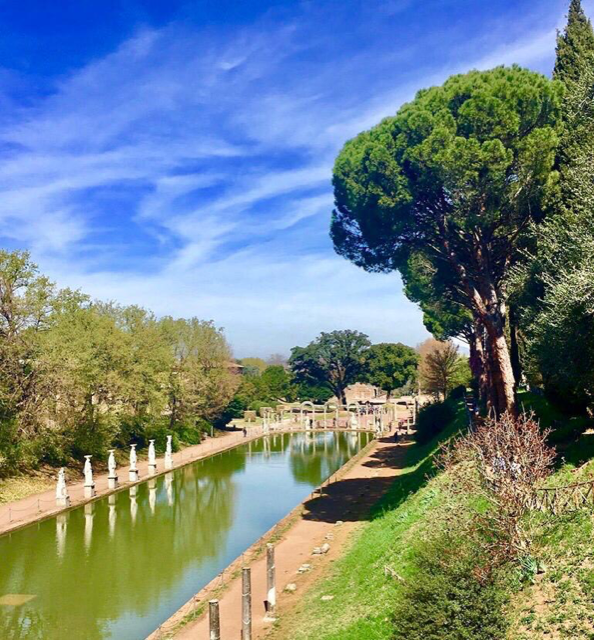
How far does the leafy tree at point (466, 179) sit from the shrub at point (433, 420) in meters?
16.3

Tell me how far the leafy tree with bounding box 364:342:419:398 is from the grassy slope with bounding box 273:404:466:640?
54.2 m

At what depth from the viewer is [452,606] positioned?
26.1 ft

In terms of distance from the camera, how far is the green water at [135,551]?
14250 millimetres

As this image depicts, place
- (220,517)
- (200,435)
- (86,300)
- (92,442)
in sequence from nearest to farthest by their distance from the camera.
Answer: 1. (220,517)
2. (92,442)
3. (86,300)
4. (200,435)

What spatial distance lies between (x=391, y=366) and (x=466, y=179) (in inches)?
2184

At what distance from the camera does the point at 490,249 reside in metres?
21.7

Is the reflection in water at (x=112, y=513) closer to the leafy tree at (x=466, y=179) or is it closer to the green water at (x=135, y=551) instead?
the green water at (x=135, y=551)

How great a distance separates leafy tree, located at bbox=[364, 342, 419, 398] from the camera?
72.3 metres

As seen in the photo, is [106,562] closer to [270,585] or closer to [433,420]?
[270,585]

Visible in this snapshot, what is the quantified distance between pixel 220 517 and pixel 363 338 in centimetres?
5301

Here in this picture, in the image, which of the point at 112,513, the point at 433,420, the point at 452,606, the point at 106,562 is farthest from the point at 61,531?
the point at 433,420

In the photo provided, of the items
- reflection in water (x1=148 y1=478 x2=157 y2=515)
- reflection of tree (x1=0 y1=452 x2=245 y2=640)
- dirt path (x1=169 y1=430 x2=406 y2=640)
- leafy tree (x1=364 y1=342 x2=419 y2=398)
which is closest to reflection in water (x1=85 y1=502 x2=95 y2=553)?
reflection of tree (x1=0 y1=452 x2=245 y2=640)

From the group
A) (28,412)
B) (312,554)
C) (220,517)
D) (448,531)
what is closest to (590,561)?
(448,531)

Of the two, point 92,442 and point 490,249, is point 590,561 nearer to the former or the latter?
point 490,249
